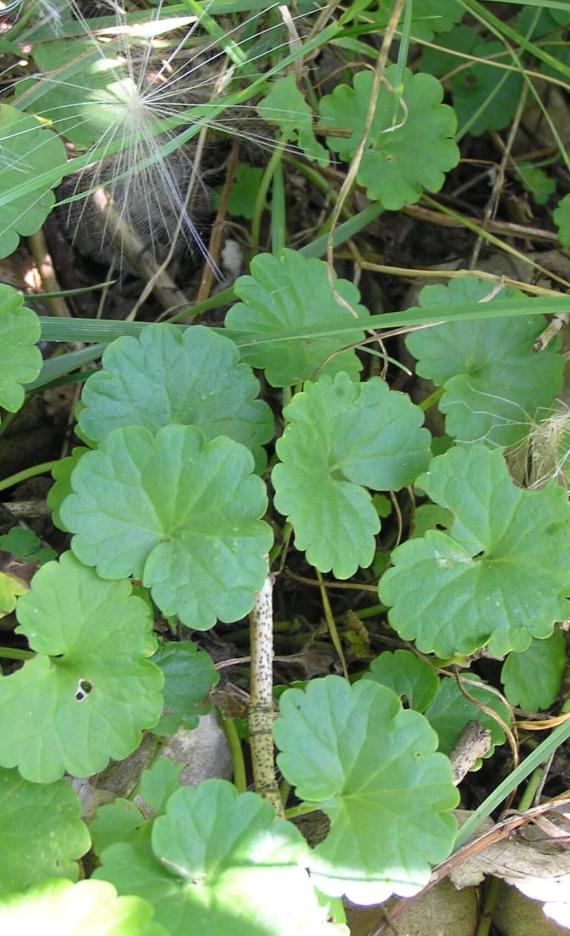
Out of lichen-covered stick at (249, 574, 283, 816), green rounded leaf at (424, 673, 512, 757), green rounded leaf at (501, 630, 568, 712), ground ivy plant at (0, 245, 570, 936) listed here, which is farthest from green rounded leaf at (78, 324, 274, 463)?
green rounded leaf at (501, 630, 568, 712)

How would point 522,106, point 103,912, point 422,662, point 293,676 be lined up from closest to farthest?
point 103,912
point 422,662
point 293,676
point 522,106

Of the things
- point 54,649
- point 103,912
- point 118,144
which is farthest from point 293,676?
point 118,144

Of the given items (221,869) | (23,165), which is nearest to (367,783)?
(221,869)

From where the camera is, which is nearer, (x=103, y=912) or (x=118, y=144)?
(x=103, y=912)

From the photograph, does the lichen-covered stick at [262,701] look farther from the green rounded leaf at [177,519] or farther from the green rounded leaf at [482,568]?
the green rounded leaf at [482,568]

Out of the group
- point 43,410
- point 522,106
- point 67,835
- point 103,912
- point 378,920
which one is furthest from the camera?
point 522,106

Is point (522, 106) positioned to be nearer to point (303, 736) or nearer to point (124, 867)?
point (303, 736)
